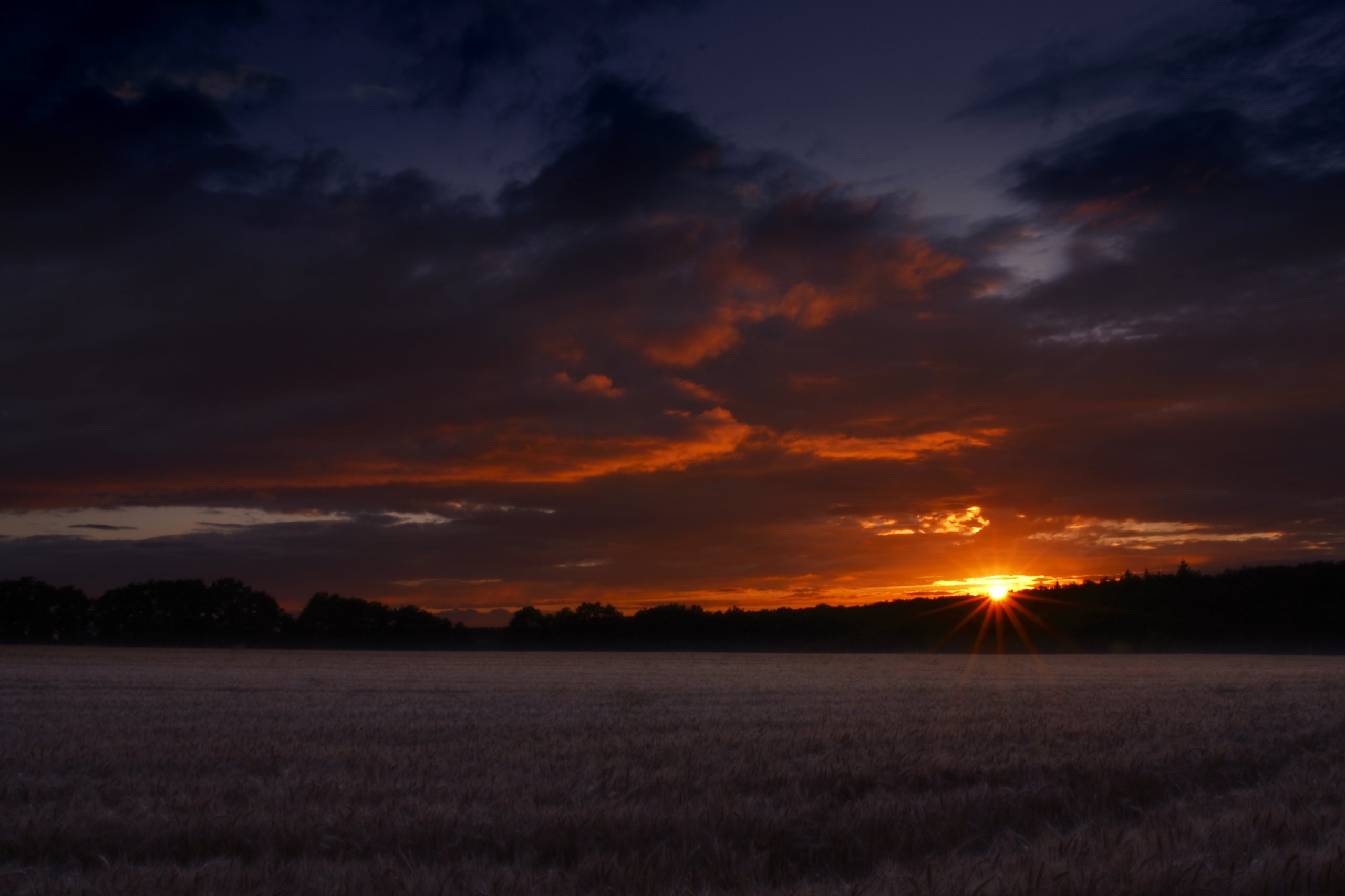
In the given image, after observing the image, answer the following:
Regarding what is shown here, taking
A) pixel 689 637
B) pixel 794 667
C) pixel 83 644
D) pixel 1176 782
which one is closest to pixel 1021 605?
pixel 689 637

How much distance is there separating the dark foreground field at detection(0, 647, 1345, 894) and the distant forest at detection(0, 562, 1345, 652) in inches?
2911

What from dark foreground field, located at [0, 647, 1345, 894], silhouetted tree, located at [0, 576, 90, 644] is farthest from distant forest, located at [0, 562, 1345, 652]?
dark foreground field, located at [0, 647, 1345, 894]

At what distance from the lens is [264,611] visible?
120 metres

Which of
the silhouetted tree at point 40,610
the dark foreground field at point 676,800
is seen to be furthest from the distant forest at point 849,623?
the dark foreground field at point 676,800

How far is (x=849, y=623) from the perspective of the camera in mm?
95688

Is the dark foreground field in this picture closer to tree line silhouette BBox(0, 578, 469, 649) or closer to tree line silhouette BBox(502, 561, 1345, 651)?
tree line silhouette BBox(502, 561, 1345, 651)

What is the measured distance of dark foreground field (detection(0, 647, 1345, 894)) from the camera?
4590mm

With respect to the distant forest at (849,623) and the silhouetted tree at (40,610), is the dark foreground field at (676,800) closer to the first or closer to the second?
the distant forest at (849,623)

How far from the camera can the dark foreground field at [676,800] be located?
4.59m

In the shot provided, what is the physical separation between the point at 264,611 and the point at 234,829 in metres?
128

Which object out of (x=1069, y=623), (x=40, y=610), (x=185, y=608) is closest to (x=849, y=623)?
(x=1069, y=623)

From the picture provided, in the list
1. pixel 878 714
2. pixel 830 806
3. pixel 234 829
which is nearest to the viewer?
pixel 234 829

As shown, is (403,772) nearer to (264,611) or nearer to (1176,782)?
(1176,782)

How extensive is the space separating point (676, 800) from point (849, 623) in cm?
9310
